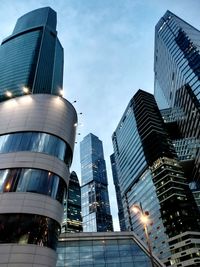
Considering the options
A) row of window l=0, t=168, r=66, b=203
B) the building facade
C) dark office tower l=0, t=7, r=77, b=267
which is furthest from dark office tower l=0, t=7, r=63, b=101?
the building facade

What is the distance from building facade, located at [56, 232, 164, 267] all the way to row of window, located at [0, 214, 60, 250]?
10426 mm

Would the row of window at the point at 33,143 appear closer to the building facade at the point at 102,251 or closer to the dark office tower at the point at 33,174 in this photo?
the dark office tower at the point at 33,174

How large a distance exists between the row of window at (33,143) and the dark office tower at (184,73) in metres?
134

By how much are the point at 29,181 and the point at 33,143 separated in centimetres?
562

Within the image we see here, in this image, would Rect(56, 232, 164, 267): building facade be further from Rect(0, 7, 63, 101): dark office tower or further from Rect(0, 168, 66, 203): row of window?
Rect(0, 7, 63, 101): dark office tower

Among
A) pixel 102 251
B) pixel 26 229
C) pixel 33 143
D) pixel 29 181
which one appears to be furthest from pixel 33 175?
pixel 102 251

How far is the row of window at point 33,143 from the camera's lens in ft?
106

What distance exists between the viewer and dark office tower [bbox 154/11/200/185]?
154000 mm

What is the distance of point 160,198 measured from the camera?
477 ft

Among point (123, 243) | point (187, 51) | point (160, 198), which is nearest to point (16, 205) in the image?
point (123, 243)

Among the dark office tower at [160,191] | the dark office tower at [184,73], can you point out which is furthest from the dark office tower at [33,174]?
the dark office tower at [184,73]

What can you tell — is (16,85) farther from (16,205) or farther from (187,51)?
(187,51)

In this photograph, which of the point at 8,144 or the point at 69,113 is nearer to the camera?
the point at 8,144

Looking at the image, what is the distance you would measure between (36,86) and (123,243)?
6723 cm
